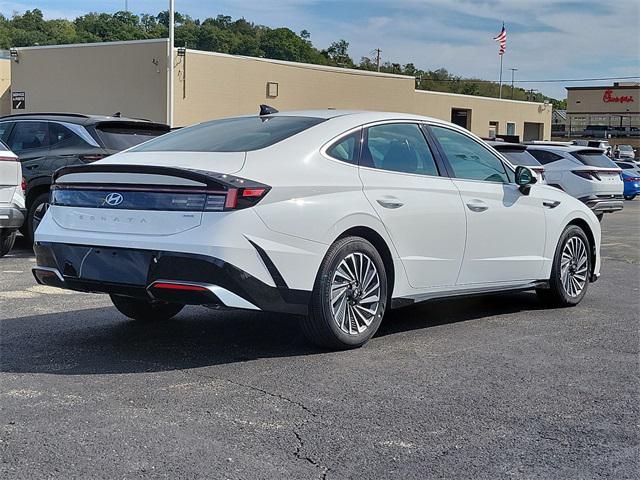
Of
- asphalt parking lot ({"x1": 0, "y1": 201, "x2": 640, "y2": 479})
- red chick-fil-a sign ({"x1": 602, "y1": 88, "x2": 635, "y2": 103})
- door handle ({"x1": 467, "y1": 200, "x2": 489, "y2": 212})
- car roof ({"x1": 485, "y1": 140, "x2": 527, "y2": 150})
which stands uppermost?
red chick-fil-a sign ({"x1": 602, "y1": 88, "x2": 635, "y2": 103})

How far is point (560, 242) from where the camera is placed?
297 inches

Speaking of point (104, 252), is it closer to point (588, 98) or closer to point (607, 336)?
point (607, 336)

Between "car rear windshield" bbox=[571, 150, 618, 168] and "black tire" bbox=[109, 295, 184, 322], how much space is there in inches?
519

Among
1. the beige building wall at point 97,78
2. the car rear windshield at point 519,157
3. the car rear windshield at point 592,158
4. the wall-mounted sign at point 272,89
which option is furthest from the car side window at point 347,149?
the wall-mounted sign at point 272,89

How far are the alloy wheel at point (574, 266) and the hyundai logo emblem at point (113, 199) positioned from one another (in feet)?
13.4

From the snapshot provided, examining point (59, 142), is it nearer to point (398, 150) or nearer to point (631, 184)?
point (398, 150)

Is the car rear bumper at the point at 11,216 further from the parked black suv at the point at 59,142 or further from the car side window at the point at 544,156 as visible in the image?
the car side window at the point at 544,156

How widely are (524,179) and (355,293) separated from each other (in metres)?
2.22

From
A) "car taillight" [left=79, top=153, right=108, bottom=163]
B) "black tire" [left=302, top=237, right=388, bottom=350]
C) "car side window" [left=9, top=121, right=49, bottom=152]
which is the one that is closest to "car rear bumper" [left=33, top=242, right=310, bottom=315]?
"black tire" [left=302, top=237, right=388, bottom=350]

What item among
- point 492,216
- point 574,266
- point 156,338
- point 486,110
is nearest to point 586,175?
point 574,266

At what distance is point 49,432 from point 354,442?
1401 mm

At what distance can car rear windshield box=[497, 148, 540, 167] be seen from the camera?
54.4 feet

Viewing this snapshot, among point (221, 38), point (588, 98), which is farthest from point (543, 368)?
point (588, 98)

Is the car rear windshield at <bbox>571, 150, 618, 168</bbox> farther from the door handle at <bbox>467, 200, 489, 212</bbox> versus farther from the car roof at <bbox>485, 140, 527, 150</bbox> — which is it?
the door handle at <bbox>467, 200, 489, 212</bbox>
